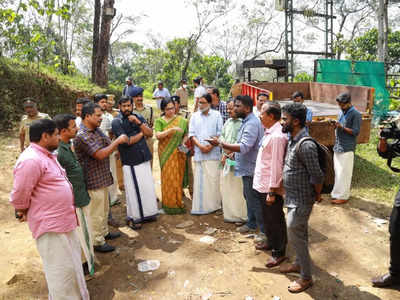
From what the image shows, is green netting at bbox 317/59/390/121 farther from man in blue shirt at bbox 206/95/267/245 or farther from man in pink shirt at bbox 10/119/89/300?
man in pink shirt at bbox 10/119/89/300

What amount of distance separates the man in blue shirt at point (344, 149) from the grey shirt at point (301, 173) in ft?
8.15

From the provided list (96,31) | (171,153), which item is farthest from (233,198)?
(96,31)

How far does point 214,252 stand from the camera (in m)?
3.78

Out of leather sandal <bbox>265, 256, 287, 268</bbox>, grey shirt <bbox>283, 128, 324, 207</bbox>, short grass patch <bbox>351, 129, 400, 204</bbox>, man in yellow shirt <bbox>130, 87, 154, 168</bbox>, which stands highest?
man in yellow shirt <bbox>130, 87, 154, 168</bbox>

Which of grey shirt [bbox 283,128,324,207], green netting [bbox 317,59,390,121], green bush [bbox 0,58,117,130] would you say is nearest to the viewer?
grey shirt [bbox 283,128,324,207]

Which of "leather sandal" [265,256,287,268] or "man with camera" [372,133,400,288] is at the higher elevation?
"man with camera" [372,133,400,288]

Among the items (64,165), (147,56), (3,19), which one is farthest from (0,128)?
(147,56)

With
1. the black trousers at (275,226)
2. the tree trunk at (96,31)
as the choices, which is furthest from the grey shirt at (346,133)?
the tree trunk at (96,31)

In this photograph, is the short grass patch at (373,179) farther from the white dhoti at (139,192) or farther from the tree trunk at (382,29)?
the tree trunk at (382,29)

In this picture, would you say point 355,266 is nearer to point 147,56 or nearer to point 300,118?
point 300,118

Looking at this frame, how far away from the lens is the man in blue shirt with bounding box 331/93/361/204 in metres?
4.84

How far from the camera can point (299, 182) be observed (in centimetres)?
277

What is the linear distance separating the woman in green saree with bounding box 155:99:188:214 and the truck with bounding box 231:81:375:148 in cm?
217

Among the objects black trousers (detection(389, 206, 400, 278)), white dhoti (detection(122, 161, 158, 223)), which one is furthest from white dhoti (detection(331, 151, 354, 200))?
white dhoti (detection(122, 161, 158, 223))
